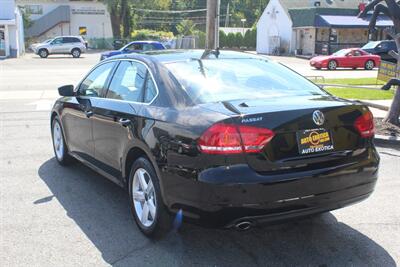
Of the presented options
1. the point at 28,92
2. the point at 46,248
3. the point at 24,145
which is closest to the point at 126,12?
the point at 28,92

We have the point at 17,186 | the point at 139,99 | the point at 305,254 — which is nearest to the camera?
the point at 305,254

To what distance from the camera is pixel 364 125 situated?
13.8 feet

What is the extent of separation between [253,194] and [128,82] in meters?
2.02

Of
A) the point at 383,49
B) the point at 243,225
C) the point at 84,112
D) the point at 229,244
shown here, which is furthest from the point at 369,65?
the point at 243,225

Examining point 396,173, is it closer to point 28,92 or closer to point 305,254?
point 305,254

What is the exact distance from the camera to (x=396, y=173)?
21.6 feet

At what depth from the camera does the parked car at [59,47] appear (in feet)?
143

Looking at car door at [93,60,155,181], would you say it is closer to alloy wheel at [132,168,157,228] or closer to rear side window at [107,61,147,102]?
rear side window at [107,61,147,102]

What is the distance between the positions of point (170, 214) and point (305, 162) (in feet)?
3.69

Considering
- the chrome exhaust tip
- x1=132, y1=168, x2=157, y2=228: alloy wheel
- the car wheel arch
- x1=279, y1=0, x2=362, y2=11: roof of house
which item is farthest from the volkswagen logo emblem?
x1=279, y1=0, x2=362, y2=11: roof of house

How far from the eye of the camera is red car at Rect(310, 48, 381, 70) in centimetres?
2958

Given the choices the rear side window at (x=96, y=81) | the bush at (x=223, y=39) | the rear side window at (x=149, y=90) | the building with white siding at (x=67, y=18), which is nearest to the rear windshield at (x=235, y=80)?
the rear side window at (x=149, y=90)

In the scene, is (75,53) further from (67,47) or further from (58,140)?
(58,140)

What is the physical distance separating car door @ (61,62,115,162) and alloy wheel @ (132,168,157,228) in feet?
4.17
